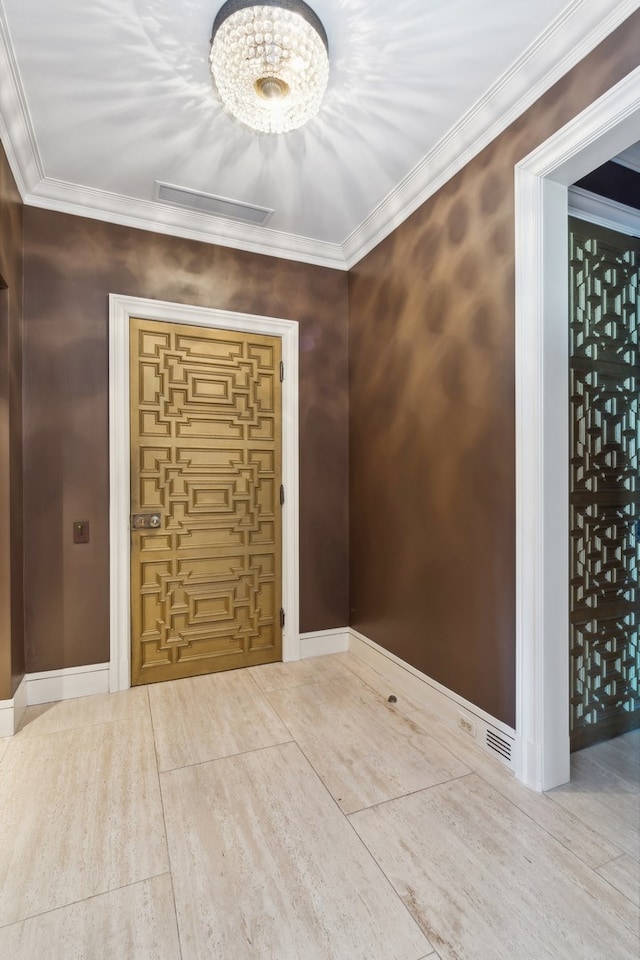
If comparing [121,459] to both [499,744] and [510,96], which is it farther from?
[510,96]

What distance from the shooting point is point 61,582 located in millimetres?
2518

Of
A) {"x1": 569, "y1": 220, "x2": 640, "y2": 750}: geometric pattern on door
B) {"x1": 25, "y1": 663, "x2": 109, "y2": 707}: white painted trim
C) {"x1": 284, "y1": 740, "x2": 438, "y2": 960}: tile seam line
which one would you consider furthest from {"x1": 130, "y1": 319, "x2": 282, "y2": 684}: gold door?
{"x1": 569, "y1": 220, "x2": 640, "y2": 750}: geometric pattern on door

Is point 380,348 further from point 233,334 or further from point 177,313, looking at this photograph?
point 177,313

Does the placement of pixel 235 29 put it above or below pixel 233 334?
above

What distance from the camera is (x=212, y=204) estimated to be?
264 centimetres

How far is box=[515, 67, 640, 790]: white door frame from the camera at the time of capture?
5.81ft

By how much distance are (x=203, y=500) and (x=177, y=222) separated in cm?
171

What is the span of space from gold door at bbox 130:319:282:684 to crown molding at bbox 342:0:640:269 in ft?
3.82

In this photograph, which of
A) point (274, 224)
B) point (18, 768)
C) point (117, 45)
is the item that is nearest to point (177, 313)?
point (274, 224)

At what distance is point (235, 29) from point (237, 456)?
2004 mm

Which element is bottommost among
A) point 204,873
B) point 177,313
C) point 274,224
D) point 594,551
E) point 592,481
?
point 204,873

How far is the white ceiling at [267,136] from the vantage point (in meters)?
1.57

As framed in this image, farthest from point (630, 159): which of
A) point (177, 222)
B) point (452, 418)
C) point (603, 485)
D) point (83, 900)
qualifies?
point (83, 900)

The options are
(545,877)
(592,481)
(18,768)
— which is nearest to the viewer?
(545,877)
